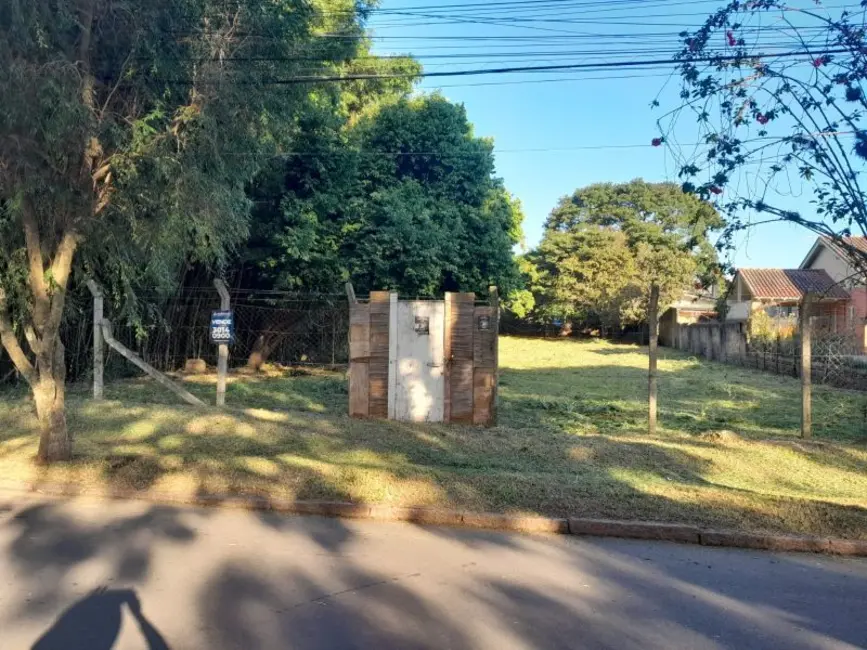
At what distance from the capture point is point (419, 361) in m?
10.7

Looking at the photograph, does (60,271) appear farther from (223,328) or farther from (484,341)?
(484,341)

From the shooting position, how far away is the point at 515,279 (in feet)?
71.8

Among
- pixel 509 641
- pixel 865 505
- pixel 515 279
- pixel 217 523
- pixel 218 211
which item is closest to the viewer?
pixel 509 641

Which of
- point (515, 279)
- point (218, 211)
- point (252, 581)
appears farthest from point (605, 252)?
point (252, 581)

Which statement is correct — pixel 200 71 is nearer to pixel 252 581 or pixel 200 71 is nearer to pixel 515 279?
pixel 252 581

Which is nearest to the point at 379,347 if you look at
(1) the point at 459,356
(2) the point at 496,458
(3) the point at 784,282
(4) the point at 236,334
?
(1) the point at 459,356

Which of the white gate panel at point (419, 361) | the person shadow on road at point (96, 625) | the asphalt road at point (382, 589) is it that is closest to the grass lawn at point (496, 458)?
the white gate panel at point (419, 361)

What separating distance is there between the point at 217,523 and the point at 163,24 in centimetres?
518

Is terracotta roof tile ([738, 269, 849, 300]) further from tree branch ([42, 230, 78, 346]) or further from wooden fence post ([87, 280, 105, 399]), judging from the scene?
tree branch ([42, 230, 78, 346])

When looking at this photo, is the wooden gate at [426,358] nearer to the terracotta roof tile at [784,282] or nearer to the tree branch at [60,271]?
the tree branch at [60,271]

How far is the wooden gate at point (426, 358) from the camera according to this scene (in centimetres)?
1066

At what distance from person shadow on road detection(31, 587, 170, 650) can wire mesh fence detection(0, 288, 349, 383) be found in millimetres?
11095

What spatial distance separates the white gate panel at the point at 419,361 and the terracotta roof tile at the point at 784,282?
2995 cm

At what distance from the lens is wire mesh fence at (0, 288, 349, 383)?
15320 mm
